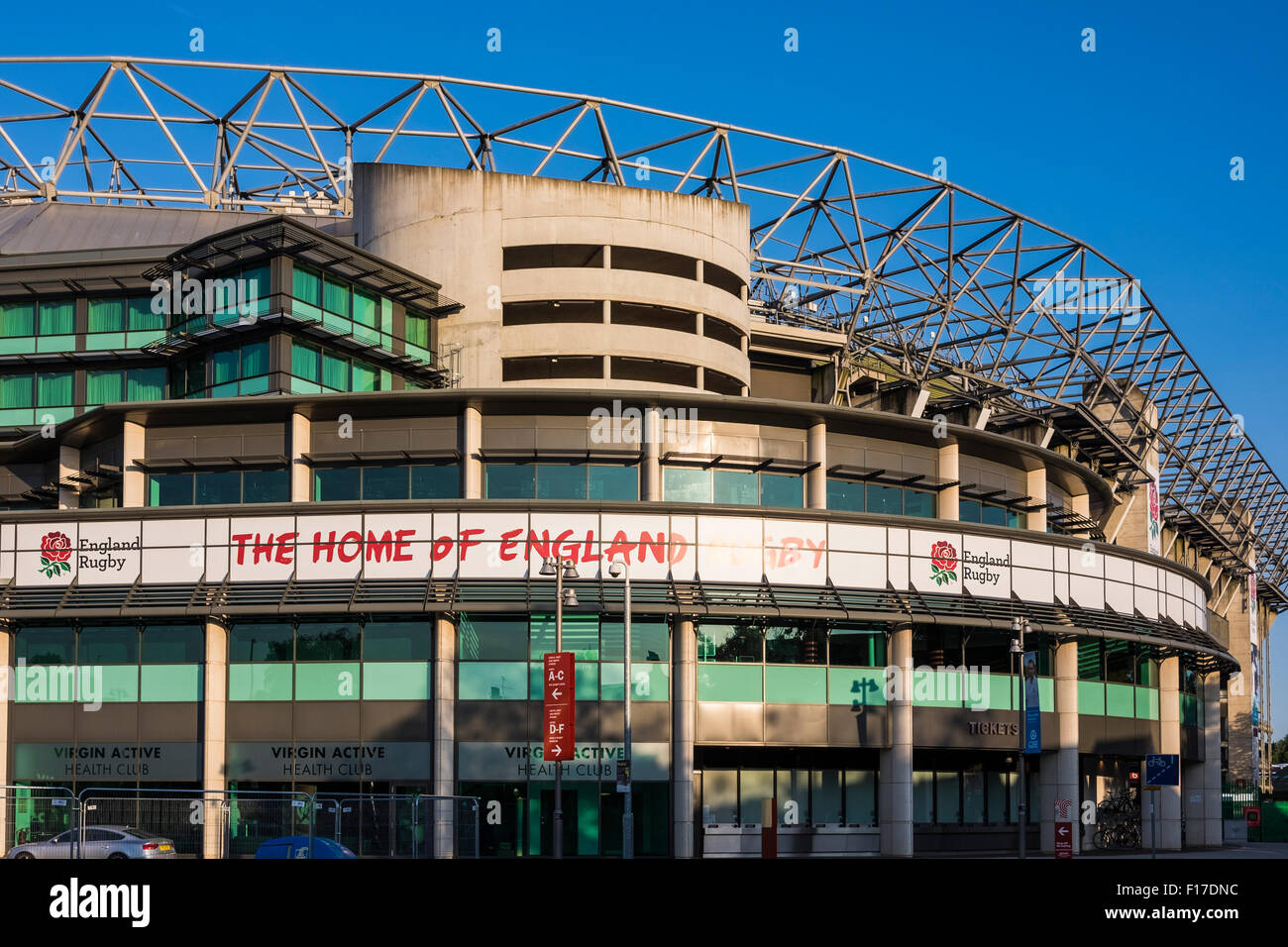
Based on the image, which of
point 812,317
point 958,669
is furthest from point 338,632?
point 812,317

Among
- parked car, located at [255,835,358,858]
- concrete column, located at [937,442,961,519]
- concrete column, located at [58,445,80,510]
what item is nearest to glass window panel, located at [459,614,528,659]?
concrete column, located at [58,445,80,510]

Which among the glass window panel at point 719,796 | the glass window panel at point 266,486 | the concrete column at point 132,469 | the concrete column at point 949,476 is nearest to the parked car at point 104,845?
the glass window panel at point 266,486

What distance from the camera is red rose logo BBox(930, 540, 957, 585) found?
5094 centimetres

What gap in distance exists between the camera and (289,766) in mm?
46812

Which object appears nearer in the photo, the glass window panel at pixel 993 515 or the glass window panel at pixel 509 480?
the glass window panel at pixel 509 480

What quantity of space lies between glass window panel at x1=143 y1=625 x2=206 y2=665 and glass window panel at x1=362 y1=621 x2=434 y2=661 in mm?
5688

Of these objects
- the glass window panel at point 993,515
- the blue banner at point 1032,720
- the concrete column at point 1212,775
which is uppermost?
the glass window panel at point 993,515

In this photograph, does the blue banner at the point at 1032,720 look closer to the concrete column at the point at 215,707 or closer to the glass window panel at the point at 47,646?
the concrete column at the point at 215,707

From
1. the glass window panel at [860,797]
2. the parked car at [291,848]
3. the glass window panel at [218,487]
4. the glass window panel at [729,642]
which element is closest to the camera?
the parked car at [291,848]

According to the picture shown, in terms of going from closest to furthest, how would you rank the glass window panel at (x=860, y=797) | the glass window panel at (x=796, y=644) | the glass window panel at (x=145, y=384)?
1. the glass window panel at (x=796, y=644)
2. the glass window panel at (x=860, y=797)
3. the glass window panel at (x=145, y=384)

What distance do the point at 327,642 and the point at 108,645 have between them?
787cm

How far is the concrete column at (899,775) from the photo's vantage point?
48938mm

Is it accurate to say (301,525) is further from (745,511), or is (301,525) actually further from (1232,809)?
(1232,809)

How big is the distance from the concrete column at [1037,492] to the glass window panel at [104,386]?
3764 centimetres
